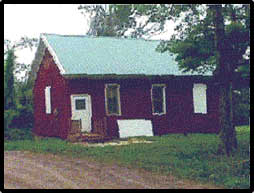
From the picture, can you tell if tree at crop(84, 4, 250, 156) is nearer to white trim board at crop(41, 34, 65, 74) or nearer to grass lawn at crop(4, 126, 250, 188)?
grass lawn at crop(4, 126, 250, 188)

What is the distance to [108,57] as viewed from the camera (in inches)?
968

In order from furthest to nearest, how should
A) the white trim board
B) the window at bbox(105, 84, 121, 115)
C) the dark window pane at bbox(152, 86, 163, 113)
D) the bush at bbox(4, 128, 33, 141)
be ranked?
1. the dark window pane at bbox(152, 86, 163, 113)
2. the window at bbox(105, 84, 121, 115)
3. the white trim board
4. the bush at bbox(4, 128, 33, 141)

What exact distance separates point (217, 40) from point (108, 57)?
10558 mm

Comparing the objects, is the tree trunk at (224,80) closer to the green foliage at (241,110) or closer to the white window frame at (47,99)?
the white window frame at (47,99)

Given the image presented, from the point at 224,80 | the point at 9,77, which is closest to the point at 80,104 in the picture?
the point at 9,77

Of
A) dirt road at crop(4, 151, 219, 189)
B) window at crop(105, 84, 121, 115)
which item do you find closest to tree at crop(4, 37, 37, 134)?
window at crop(105, 84, 121, 115)

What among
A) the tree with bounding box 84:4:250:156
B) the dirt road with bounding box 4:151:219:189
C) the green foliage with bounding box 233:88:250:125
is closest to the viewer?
the dirt road with bounding box 4:151:219:189

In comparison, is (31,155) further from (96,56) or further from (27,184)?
(96,56)

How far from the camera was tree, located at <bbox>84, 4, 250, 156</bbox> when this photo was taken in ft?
48.1

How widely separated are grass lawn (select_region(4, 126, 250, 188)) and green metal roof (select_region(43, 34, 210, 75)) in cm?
512

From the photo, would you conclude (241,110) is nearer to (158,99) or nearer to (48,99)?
(158,99)

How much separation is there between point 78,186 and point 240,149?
26.2ft

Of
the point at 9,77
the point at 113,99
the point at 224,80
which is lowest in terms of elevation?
the point at 113,99

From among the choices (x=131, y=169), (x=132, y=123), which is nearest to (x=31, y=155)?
(x=131, y=169)
